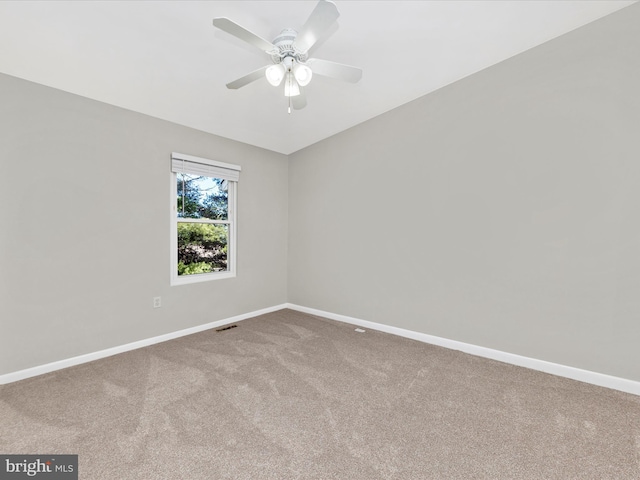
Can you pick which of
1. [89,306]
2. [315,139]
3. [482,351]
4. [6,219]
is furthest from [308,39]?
[482,351]

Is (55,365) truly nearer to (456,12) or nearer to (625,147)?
(456,12)

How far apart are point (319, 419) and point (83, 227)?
2.64 metres

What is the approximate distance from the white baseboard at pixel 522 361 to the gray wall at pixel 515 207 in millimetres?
64

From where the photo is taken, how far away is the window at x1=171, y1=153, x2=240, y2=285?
3.33m

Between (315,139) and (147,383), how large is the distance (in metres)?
3.46

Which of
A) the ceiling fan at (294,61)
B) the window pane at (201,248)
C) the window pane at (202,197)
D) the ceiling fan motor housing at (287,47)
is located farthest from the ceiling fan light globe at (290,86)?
the window pane at (201,248)

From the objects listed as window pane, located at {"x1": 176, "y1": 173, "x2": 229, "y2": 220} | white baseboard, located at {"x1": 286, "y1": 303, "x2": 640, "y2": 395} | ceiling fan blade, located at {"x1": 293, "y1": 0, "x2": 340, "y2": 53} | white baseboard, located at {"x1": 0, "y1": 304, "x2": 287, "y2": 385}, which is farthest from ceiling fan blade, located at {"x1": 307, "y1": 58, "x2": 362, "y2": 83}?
white baseboard, located at {"x1": 0, "y1": 304, "x2": 287, "y2": 385}

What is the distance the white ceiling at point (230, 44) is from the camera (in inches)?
77.7

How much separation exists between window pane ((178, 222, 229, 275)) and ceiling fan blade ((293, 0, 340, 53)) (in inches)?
96.1

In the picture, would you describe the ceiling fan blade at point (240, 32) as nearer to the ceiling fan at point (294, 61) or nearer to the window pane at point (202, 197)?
the ceiling fan at point (294, 61)

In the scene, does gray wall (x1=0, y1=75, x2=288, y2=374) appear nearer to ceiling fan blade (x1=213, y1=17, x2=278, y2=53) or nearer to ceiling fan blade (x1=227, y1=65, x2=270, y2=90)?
ceiling fan blade (x1=227, y1=65, x2=270, y2=90)

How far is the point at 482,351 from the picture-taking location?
289 cm

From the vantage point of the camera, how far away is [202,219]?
3.60 meters

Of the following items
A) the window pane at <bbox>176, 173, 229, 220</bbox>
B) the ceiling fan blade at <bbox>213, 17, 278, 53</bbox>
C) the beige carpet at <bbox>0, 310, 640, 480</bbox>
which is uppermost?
the ceiling fan blade at <bbox>213, 17, 278, 53</bbox>
